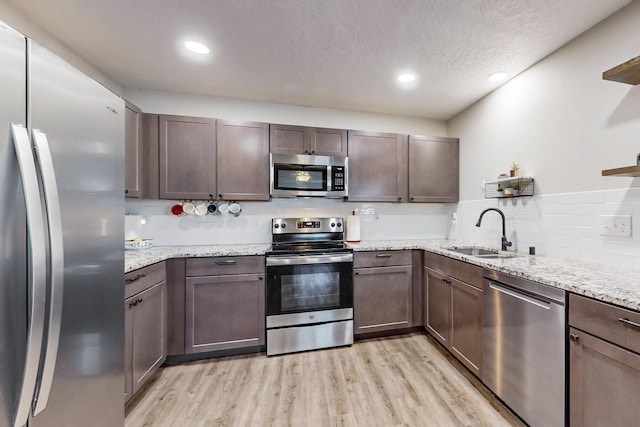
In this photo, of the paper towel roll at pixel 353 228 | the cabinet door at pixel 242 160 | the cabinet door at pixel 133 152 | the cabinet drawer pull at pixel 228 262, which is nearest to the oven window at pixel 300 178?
the cabinet door at pixel 242 160

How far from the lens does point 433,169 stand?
2932mm

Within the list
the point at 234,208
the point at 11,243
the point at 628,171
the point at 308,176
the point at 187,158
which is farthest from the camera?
the point at 234,208

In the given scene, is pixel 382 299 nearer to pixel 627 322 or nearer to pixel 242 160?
pixel 627 322

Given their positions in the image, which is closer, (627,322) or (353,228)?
(627,322)

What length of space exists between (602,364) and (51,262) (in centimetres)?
205

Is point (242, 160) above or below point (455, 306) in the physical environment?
above

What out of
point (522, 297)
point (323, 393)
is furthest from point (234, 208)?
point (522, 297)

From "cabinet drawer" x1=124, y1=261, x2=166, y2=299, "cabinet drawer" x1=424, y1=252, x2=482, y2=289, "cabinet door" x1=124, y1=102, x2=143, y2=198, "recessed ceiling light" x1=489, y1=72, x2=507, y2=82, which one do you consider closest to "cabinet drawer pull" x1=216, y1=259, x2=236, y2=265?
"cabinet drawer" x1=124, y1=261, x2=166, y2=299

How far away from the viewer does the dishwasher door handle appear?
1309 millimetres

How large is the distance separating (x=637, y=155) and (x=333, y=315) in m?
2.25

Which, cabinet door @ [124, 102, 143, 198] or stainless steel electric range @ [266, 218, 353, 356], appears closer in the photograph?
cabinet door @ [124, 102, 143, 198]

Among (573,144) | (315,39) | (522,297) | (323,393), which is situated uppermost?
(315,39)

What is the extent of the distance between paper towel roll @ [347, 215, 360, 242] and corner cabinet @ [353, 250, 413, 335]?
16.1 inches

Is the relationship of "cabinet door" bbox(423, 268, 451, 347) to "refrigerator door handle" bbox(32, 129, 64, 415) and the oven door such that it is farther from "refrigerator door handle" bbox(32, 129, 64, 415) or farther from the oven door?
"refrigerator door handle" bbox(32, 129, 64, 415)
